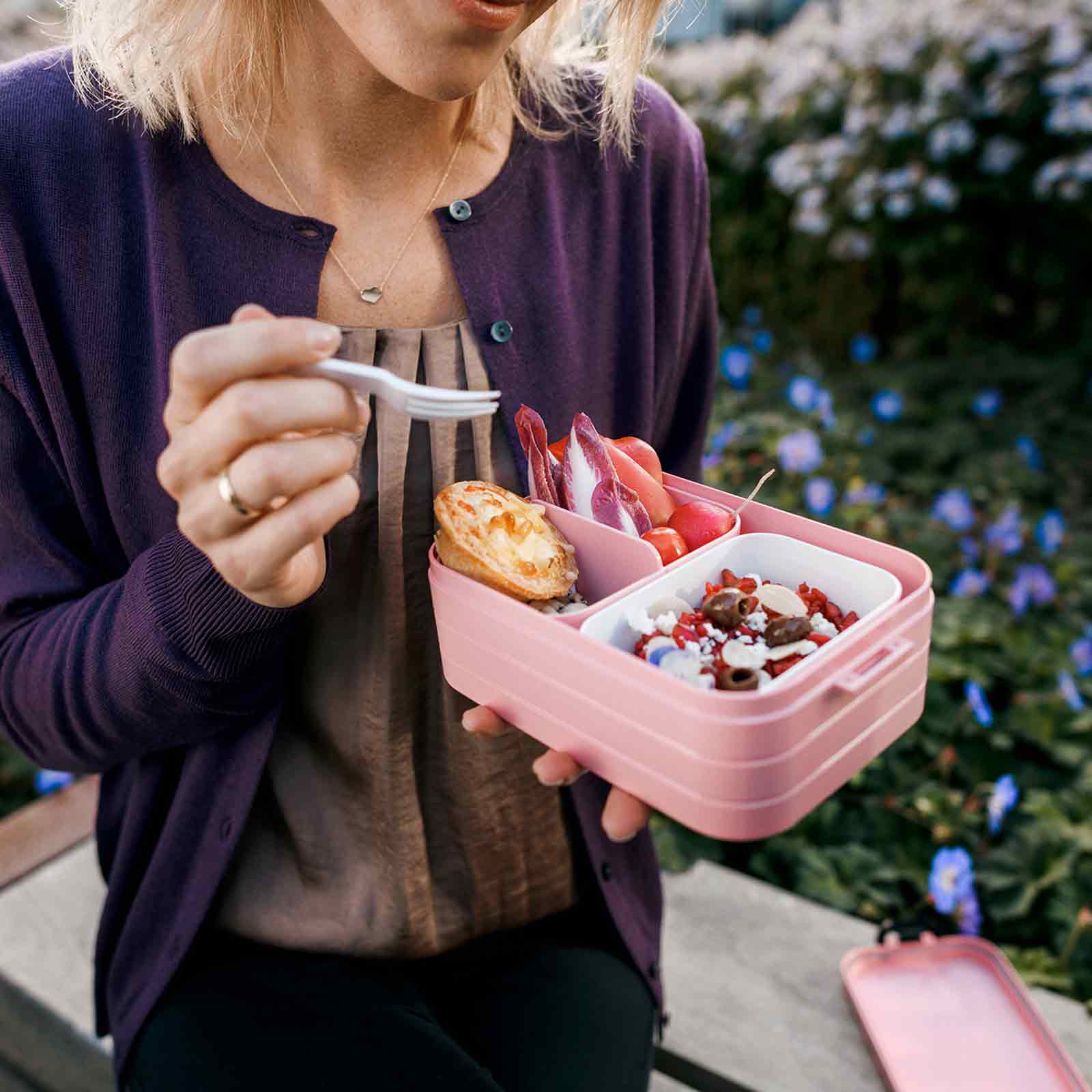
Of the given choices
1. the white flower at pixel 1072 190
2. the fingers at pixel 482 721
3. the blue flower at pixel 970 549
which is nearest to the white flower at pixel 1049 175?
the white flower at pixel 1072 190

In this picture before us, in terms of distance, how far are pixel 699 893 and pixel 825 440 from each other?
1.53 metres

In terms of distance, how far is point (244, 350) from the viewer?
711mm

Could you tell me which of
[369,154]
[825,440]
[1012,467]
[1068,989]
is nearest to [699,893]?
[1068,989]

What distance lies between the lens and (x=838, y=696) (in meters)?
0.79

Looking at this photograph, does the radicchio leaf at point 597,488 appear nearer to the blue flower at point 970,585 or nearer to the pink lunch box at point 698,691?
the pink lunch box at point 698,691

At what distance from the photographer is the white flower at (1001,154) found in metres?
3.44

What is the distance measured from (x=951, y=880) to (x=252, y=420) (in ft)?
4.66

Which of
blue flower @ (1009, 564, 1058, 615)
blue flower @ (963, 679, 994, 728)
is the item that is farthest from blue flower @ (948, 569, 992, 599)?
blue flower @ (963, 679, 994, 728)

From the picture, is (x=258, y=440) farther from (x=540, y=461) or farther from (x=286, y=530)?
(x=540, y=461)

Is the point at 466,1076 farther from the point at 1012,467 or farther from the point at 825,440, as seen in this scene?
the point at 1012,467

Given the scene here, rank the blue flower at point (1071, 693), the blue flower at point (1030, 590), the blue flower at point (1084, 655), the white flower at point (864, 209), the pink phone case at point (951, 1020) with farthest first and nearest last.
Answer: the white flower at point (864, 209) < the blue flower at point (1030, 590) < the blue flower at point (1084, 655) < the blue flower at point (1071, 693) < the pink phone case at point (951, 1020)

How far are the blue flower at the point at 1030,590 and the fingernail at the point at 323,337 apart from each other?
197 centimetres

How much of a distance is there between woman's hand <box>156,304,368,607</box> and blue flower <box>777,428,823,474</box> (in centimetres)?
179

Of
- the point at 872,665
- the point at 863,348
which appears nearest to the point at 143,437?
the point at 872,665
